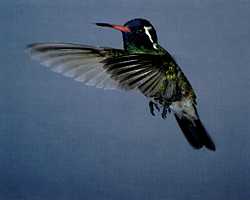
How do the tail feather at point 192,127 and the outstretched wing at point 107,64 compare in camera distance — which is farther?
the tail feather at point 192,127

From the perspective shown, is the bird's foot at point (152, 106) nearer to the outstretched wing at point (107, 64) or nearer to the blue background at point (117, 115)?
the blue background at point (117, 115)

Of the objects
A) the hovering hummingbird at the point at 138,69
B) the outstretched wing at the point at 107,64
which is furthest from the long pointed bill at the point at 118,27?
the outstretched wing at the point at 107,64

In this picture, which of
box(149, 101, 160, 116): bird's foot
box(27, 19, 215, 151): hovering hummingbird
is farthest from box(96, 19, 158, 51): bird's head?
box(149, 101, 160, 116): bird's foot

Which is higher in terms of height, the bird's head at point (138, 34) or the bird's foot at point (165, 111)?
the bird's head at point (138, 34)

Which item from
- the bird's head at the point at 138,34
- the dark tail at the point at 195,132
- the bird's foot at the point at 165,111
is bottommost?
the dark tail at the point at 195,132

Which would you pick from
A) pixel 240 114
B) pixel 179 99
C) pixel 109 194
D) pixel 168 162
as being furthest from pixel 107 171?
pixel 240 114

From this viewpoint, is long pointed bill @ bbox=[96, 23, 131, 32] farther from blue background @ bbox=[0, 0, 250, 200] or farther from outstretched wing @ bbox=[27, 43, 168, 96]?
outstretched wing @ bbox=[27, 43, 168, 96]
